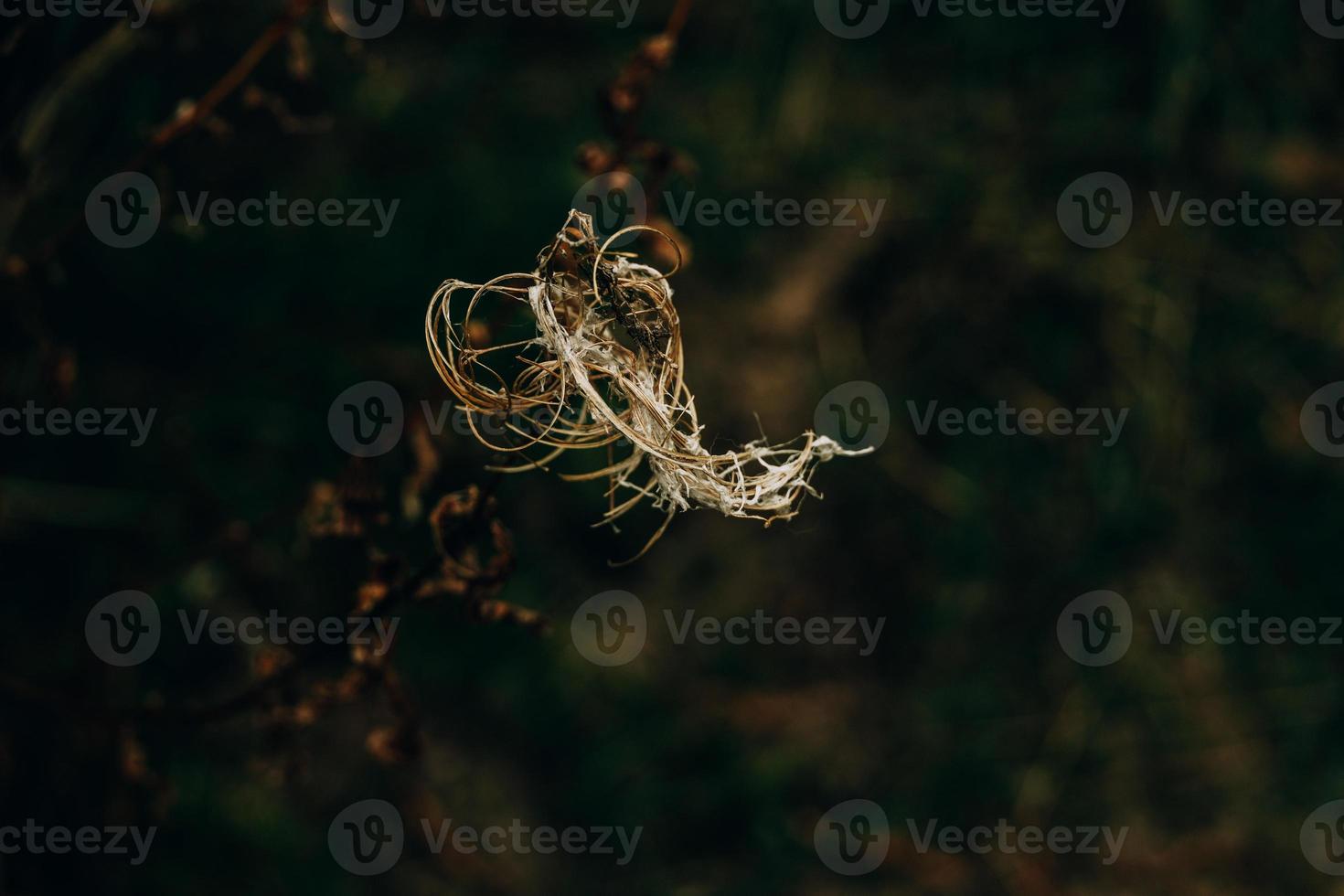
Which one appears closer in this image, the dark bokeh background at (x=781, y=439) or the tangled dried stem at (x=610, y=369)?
the tangled dried stem at (x=610, y=369)

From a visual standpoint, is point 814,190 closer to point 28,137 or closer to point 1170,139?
point 1170,139

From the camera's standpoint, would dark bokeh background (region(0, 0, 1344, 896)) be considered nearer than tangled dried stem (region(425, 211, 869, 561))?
No

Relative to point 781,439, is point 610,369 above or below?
above

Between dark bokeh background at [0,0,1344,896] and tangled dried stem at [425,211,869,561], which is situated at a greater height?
tangled dried stem at [425,211,869,561]

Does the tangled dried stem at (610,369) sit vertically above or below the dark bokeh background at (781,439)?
above

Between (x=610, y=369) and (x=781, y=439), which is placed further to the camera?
(x=781, y=439)

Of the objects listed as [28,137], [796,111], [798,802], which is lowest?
[798,802]

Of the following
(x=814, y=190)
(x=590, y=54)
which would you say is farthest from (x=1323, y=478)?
(x=590, y=54)

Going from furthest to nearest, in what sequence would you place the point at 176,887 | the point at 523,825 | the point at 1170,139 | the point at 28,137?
the point at 1170,139 < the point at 523,825 < the point at 176,887 < the point at 28,137
